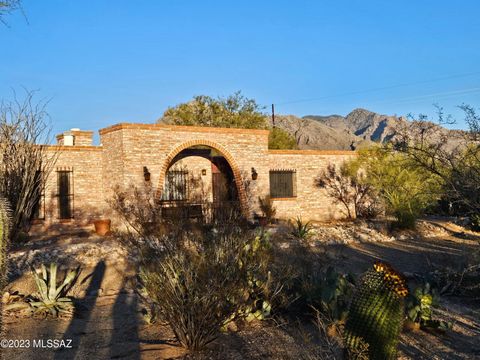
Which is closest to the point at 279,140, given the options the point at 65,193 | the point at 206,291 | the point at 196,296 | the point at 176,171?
the point at 176,171

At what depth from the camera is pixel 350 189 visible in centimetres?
2030

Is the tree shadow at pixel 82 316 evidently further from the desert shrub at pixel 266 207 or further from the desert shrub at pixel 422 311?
the desert shrub at pixel 266 207

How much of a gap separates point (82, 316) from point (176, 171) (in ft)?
34.7

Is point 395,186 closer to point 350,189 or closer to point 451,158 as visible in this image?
point 350,189

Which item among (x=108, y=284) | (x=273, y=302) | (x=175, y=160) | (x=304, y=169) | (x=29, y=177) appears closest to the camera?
(x=273, y=302)

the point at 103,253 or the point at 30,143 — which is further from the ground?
the point at 30,143

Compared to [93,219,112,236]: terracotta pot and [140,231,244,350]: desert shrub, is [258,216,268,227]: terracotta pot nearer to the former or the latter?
[93,219,112,236]: terracotta pot

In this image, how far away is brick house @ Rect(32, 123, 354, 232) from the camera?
600 inches

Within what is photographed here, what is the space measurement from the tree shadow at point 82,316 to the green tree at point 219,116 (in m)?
20.0

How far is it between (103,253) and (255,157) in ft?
24.2

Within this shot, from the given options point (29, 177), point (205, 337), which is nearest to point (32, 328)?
point (205, 337)

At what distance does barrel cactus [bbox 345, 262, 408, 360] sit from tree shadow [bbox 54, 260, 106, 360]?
317 cm

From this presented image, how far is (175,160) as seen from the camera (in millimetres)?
17594

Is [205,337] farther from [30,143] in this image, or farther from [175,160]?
[175,160]
